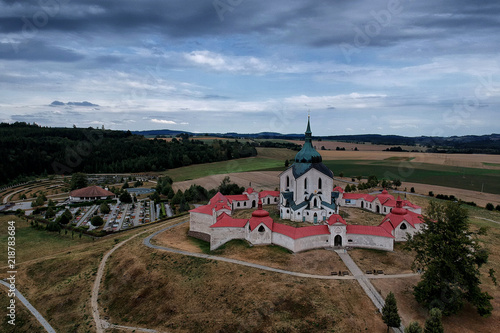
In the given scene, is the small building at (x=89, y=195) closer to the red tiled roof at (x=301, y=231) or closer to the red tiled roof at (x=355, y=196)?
the red tiled roof at (x=301, y=231)

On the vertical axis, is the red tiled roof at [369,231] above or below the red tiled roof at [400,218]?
below

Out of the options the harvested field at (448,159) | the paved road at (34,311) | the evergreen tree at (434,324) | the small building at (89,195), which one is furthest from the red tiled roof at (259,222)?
the harvested field at (448,159)

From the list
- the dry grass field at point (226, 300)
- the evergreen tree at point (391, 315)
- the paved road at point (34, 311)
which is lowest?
the paved road at point (34, 311)

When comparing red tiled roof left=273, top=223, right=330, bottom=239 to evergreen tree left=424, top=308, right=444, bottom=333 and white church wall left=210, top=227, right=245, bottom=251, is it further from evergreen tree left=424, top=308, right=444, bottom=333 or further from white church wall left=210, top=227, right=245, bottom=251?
evergreen tree left=424, top=308, right=444, bottom=333

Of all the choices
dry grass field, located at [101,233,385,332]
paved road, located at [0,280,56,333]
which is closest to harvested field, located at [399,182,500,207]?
dry grass field, located at [101,233,385,332]

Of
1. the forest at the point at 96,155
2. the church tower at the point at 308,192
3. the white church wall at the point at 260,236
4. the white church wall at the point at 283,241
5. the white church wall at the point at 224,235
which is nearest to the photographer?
the white church wall at the point at 283,241

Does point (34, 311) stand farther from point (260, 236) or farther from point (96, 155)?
point (96, 155)

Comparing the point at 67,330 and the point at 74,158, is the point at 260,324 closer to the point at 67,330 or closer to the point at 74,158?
the point at 67,330

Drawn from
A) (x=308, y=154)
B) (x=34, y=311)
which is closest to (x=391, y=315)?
(x=308, y=154)
